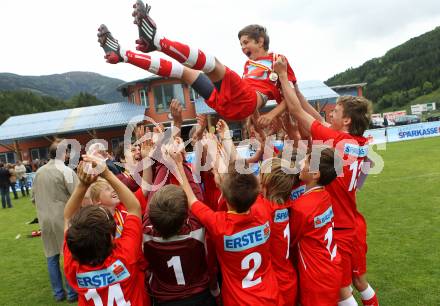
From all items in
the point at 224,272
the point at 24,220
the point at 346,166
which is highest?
the point at 346,166

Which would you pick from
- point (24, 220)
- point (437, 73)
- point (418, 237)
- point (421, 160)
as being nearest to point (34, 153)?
point (24, 220)

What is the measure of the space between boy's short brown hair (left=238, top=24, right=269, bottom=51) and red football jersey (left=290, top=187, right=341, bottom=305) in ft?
6.26

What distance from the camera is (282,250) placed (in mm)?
3037

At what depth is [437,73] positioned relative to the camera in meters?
84.4

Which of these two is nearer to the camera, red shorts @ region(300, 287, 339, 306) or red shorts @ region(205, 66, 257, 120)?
red shorts @ region(300, 287, 339, 306)

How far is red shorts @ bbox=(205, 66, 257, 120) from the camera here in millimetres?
3371

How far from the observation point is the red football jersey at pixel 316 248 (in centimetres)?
305

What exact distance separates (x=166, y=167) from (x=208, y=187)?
1.79 ft

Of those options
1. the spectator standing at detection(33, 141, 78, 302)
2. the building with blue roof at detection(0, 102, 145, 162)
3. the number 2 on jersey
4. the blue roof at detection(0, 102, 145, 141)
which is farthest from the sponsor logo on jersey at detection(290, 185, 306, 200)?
the building with blue roof at detection(0, 102, 145, 162)

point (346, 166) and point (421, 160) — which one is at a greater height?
point (346, 166)

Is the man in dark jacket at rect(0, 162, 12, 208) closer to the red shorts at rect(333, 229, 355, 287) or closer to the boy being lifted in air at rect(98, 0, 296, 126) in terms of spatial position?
the boy being lifted in air at rect(98, 0, 296, 126)

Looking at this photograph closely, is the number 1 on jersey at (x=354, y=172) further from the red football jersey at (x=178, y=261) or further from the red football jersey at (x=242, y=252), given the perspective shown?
the red football jersey at (x=178, y=261)

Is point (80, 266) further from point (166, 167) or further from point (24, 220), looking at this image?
point (24, 220)

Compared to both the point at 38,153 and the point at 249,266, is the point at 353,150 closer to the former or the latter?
the point at 249,266
